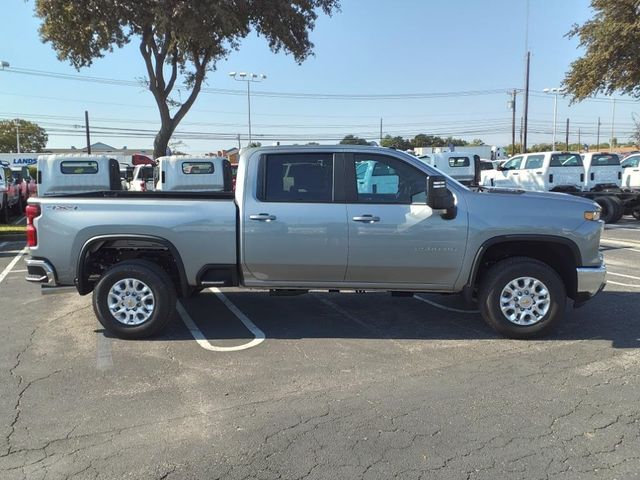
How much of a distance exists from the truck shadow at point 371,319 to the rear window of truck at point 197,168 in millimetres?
8093

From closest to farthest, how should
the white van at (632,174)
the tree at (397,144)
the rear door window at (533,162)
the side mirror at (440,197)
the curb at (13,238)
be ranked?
the side mirror at (440,197) < the tree at (397,144) < the curb at (13,238) < the rear door window at (533,162) < the white van at (632,174)

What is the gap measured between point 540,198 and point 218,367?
351cm

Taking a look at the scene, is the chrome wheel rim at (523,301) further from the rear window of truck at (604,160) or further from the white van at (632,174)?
the white van at (632,174)

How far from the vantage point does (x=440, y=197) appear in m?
5.26

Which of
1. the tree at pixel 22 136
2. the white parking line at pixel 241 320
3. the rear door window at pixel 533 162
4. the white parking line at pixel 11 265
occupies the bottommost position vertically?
the white parking line at pixel 241 320

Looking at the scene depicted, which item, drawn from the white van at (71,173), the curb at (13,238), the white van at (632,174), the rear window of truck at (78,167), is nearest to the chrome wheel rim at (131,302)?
the white van at (71,173)

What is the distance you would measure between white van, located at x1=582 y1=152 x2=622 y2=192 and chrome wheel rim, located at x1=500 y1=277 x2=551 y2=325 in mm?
13700

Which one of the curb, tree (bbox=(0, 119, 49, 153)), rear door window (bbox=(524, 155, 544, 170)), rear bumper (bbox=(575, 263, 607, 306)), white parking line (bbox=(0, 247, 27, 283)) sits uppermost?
tree (bbox=(0, 119, 49, 153))

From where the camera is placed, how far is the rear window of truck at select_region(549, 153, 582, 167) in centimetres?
1748

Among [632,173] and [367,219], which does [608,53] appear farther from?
[367,219]

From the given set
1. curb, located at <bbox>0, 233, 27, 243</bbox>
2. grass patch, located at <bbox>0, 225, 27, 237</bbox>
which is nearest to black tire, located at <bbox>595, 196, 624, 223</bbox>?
curb, located at <bbox>0, 233, 27, 243</bbox>

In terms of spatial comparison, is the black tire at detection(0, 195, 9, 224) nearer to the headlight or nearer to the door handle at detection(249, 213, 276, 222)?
the door handle at detection(249, 213, 276, 222)

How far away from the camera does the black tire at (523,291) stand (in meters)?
5.50

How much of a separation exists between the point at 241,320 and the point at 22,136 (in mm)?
121539
